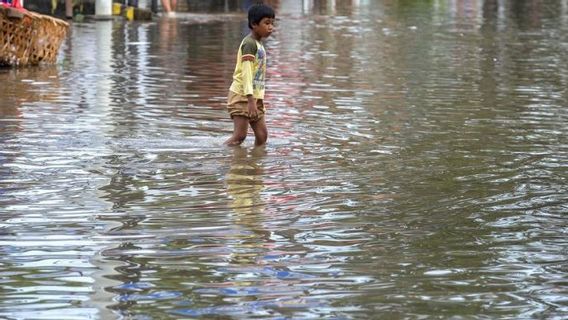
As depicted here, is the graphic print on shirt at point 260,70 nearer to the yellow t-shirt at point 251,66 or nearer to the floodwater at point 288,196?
the yellow t-shirt at point 251,66

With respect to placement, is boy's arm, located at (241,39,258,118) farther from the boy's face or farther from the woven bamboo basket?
the woven bamboo basket

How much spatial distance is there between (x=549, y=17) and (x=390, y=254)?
3259 cm

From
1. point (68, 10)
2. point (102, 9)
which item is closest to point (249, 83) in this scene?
point (68, 10)

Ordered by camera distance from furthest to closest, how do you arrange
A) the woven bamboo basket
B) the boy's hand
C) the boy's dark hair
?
the woven bamboo basket → the boy's hand → the boy's dark hair

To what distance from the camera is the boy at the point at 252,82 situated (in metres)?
10.5

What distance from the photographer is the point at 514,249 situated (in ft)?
22.3

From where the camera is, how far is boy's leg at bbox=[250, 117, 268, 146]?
423 inches

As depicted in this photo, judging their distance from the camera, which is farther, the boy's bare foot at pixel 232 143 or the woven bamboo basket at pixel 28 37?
the woven bamboo basket at pixel 28 37

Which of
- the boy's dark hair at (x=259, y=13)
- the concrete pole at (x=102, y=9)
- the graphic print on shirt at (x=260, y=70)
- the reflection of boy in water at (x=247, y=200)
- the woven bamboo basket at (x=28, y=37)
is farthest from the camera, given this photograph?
the concrete pole at (x=102, y=9)

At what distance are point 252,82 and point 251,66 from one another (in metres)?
0.14

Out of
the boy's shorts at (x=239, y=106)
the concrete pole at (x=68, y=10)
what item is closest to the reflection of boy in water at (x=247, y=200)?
the boy's shorts at (x=239, y=106)

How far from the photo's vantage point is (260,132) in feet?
35.4

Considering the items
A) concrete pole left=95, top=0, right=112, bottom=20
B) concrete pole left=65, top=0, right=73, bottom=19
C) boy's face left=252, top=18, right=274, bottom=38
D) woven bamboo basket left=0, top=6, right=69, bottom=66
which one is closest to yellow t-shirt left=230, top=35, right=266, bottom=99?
boy's face left=252, top=18, right=274, bottom=38

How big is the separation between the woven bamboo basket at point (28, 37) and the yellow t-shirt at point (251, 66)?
6.67m
